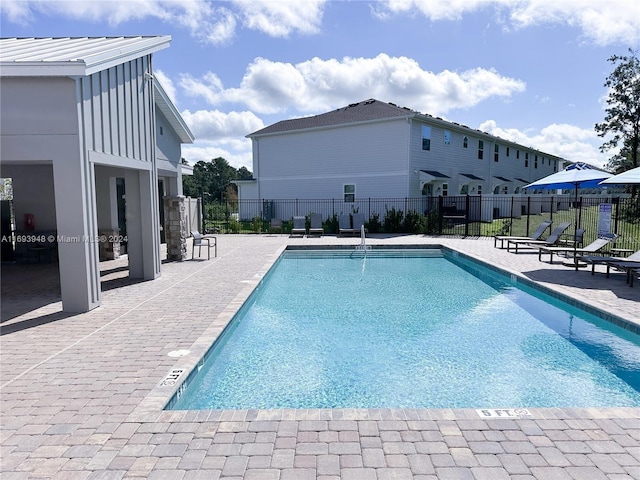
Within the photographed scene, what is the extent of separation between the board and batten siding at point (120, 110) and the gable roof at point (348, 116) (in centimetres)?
1551

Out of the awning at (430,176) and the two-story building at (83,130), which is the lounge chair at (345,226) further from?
the two-story building at (83,130)

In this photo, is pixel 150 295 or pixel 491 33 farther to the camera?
pixel 491 33

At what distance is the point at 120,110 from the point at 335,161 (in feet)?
58.9

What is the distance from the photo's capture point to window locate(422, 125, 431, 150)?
23.2 meters

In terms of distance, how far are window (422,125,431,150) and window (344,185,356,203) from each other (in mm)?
4654

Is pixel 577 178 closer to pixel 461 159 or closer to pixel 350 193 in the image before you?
pixel 350 193

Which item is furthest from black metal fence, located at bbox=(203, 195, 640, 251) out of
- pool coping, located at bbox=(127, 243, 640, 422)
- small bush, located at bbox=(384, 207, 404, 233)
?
pool coping, located at bbox=(127, 243, 640, 422)

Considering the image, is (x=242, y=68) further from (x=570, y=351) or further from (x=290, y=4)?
(x=570, y=351)

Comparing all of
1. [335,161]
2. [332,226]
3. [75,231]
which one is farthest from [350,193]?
[75,231]

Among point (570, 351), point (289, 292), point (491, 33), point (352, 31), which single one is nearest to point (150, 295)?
point (289, 292)

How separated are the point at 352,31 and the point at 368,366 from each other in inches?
427

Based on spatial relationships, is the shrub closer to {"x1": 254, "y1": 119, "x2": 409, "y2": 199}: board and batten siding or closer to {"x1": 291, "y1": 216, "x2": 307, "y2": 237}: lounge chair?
{"x1": 254, "y1": 119, "x2": 409, "y2": 199}: board and batten siding

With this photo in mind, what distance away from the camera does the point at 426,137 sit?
23.5 metres

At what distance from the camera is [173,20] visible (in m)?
11.3
